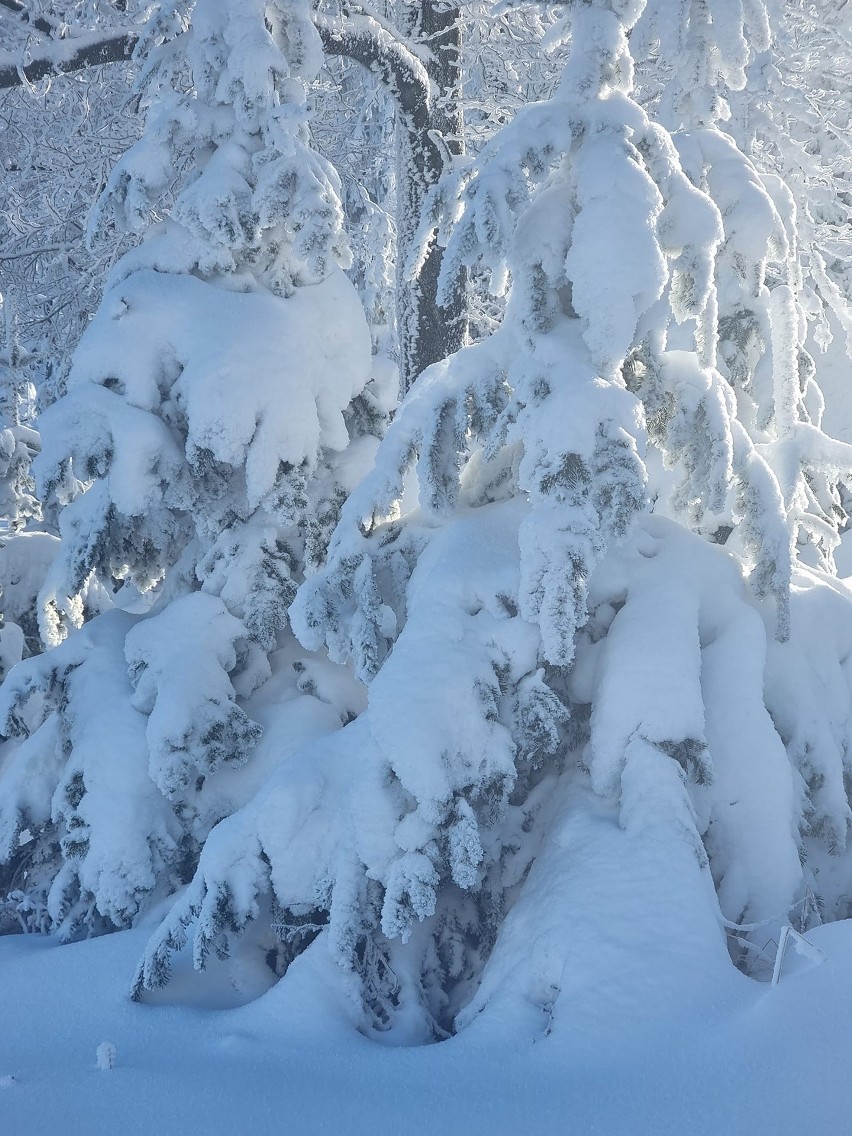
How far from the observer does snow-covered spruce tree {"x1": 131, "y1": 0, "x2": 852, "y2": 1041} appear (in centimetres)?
383

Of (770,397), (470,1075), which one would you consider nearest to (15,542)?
(770,397)

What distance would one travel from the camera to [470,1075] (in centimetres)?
336

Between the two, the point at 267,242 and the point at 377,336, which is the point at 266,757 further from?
the point at 377,336

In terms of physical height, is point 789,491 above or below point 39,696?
above

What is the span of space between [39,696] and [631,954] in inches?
222

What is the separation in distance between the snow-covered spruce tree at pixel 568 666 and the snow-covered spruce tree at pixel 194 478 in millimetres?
1044

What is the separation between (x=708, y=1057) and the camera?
312 cm

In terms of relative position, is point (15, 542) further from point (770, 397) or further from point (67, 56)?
point (770, 397)

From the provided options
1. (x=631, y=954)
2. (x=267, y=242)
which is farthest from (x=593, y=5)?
(x=631, y=954)

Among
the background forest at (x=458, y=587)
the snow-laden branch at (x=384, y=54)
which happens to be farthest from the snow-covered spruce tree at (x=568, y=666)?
the snow-laden branch at (x=384, y=54)

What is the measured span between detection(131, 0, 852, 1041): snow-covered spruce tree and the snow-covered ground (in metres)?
0.17

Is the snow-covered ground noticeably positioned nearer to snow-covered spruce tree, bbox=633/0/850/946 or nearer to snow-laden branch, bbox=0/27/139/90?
snow-covered spruce tree, bbox=633/0/850/946

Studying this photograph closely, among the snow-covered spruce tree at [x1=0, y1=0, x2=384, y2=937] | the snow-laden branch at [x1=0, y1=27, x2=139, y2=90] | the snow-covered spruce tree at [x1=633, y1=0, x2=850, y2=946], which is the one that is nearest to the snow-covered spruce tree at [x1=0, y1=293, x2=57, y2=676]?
the snow-laden branch at [x1=0, y1=27, x2=139, y2=90]

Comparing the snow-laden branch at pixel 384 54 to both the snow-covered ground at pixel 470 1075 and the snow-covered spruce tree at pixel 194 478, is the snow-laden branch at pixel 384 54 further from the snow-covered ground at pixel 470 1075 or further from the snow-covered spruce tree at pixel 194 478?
the snow-covered ground at pixel 470 1075
